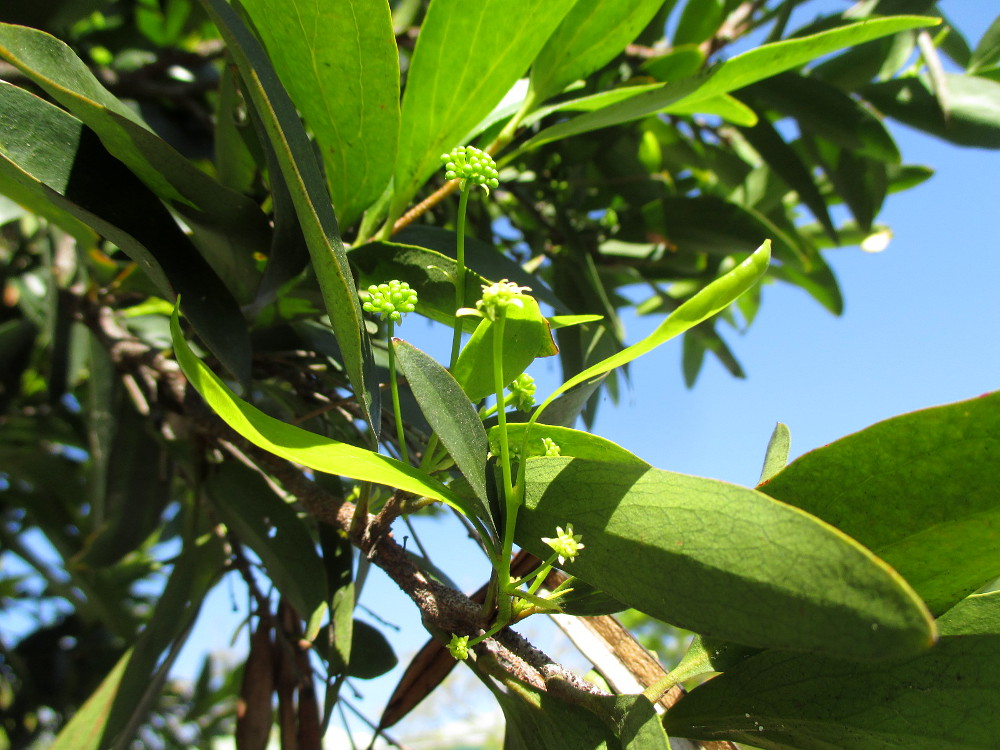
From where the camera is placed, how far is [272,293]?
0.64 m

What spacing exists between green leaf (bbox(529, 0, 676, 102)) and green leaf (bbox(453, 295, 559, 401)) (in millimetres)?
430

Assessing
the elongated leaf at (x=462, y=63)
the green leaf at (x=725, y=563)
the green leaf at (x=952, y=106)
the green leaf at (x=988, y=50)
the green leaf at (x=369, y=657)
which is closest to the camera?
the green leaf at (x=725, y=563)

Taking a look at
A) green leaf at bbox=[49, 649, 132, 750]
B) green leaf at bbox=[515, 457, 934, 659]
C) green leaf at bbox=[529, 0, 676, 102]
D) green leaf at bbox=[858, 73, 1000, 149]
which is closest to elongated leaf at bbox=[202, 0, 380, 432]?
green leaf at bbox=[515, 457, 934, 659]

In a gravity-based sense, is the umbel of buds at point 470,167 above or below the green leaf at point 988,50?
below

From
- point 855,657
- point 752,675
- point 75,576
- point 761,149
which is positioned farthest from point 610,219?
point 75,576

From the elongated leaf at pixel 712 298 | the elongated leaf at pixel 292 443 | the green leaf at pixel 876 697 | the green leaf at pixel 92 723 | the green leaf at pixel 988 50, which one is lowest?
the green leaf at pixel 92 723

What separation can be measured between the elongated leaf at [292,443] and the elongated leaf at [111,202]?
0.52 ft

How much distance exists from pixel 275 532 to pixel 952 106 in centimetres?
104

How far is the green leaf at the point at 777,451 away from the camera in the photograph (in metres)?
0.51

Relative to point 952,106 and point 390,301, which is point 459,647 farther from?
point 952,106

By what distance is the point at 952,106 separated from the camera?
1.03m

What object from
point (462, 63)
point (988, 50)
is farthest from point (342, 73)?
point (988, 50)

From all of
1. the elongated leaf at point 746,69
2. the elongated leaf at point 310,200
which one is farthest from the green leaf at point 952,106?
the elongated leaf at point 310,200

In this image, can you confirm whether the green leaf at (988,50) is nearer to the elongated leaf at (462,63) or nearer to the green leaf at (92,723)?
the elongated leaf at (462,63)
